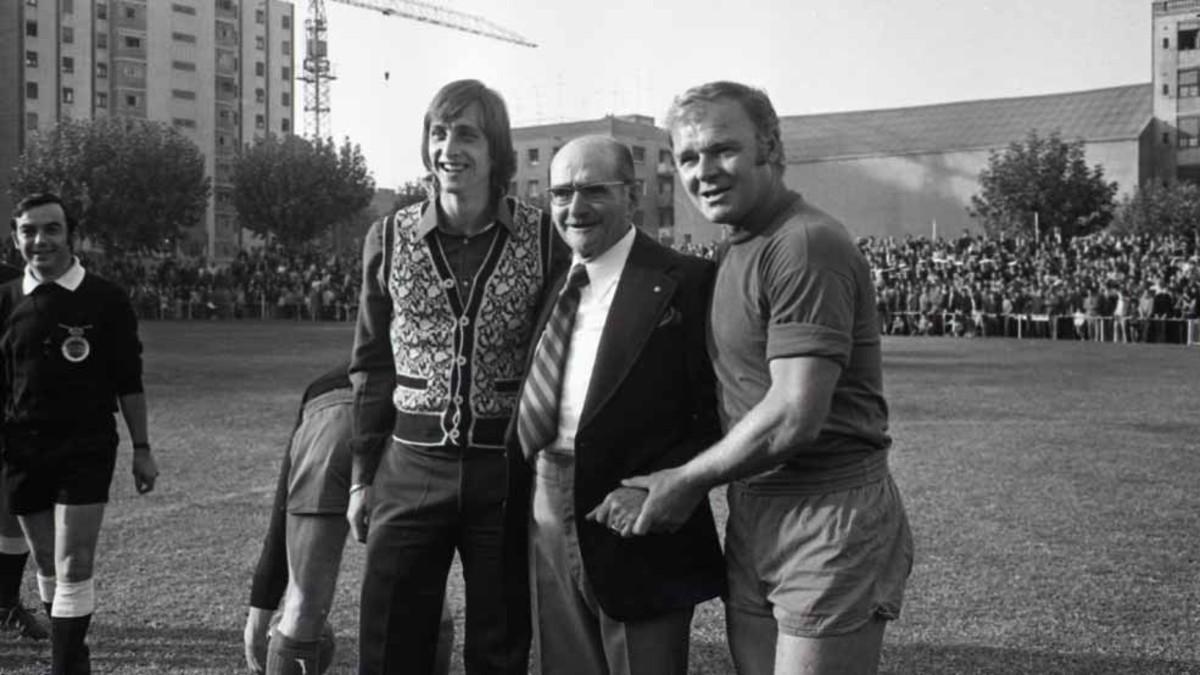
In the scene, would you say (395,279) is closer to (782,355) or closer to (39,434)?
(782,355)

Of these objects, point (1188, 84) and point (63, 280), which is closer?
point (63, 280)

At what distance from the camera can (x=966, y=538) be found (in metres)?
8.42

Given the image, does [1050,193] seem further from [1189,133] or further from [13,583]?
[13,583]

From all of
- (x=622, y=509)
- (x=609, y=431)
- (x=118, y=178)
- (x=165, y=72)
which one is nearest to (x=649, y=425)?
(x=609, y=431)

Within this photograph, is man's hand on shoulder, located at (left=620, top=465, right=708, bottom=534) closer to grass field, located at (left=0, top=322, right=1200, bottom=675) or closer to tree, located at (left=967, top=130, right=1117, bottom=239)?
grass field, located at (left=0, top=322, right=1200, bottom=675)

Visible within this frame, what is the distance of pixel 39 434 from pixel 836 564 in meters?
3.93

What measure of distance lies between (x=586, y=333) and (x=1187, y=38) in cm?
7926

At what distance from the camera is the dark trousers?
→ 13.0ft

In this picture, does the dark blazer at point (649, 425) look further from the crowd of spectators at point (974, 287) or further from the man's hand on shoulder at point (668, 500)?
the crowd of spectators at point (974, 287)

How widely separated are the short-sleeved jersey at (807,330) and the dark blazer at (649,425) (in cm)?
20

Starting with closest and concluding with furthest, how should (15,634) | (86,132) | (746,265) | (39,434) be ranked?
(746,265), (39,434), (15,634), (86,132)

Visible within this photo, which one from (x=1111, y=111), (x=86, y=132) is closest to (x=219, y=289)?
(x=86, y=132)

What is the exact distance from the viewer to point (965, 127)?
2970 inches

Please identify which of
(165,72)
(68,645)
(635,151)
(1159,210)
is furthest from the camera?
(635,151)
